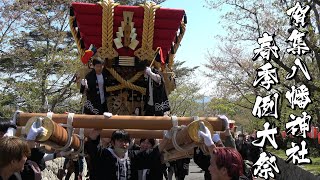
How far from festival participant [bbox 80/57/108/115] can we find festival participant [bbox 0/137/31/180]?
8.47 ft

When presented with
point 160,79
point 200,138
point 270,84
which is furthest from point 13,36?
point 200,138

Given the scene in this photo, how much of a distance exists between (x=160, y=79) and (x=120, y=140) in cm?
172

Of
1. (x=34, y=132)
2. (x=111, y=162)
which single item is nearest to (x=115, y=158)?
(x=111, y=162)

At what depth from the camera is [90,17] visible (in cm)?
578

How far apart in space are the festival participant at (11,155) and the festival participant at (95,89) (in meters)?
2.58

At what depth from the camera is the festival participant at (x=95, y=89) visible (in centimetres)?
531

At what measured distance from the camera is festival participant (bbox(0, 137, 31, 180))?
8.66 ft

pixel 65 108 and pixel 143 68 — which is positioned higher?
pixel 143 68

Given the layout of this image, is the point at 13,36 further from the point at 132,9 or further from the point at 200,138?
the point at 200,138

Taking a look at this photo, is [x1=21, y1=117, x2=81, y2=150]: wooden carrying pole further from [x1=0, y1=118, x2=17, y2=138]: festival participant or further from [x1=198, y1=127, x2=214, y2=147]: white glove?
[x1=198, y1=127, x2=214, y2=147]: white glove

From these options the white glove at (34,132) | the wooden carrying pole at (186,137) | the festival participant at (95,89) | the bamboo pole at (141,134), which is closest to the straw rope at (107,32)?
the festival participant at (95,89)

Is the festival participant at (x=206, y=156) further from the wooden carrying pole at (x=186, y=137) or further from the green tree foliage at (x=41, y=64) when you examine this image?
the green tree foliage at (x=41, y=64)

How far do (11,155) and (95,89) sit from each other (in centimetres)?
277

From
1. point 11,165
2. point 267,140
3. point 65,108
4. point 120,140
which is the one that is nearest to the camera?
point 11,165
